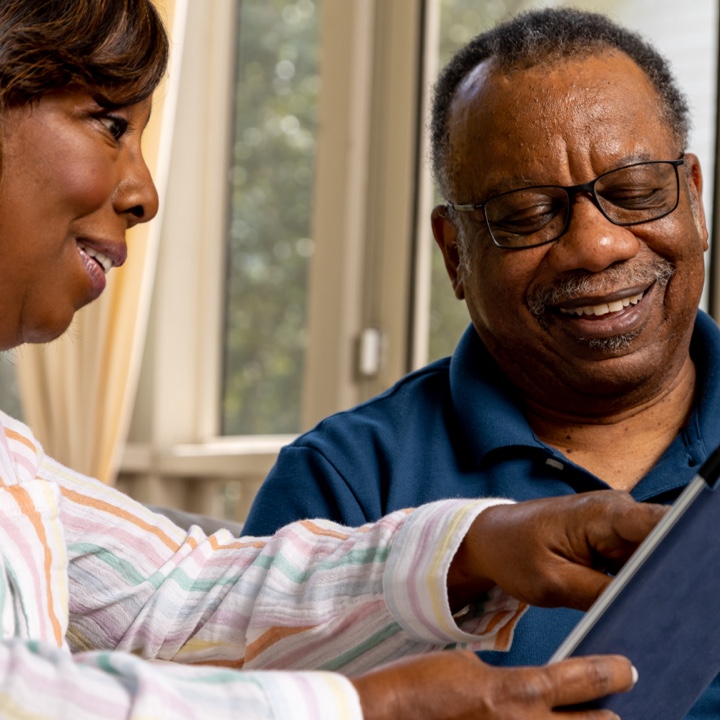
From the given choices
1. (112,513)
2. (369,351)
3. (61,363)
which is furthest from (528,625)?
(61,363)

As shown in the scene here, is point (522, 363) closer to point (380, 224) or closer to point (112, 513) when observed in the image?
point (112, 513)

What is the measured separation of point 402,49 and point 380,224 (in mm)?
523

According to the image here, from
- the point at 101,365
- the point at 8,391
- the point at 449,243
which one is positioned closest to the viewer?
the point at 449,243

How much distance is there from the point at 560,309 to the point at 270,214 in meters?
2.46

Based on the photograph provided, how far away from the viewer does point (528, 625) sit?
155cm

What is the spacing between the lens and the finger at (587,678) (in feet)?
3.06

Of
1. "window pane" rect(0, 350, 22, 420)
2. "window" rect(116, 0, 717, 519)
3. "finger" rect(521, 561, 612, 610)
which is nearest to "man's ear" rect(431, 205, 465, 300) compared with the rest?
"finger" rect(521, 561, 612, 610)

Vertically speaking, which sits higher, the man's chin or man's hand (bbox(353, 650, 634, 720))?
the man's chin

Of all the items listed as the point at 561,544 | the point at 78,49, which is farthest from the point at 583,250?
the point at 78,49

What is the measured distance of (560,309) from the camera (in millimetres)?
1752

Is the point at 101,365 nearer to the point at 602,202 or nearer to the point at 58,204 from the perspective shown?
the point at 602,202

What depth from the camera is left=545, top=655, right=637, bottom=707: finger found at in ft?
3.06

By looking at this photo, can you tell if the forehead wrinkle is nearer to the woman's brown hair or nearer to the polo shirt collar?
the polo shirt collar

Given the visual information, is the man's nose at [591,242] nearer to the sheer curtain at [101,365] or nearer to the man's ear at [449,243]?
the man's ear at [449,243]
